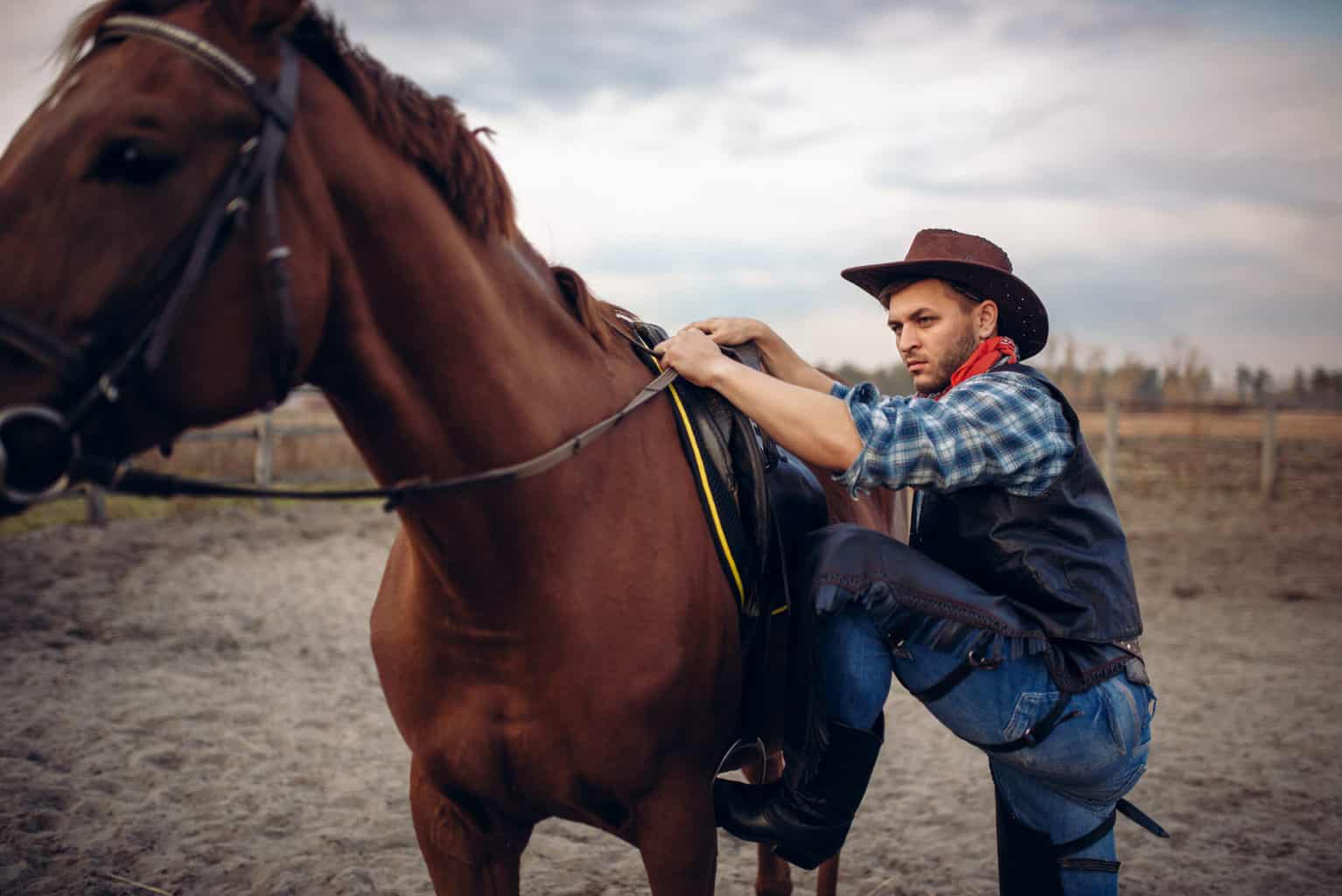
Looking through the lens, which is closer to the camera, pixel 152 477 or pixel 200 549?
pixel 152 477

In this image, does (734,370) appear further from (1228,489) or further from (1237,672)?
(1228,489)

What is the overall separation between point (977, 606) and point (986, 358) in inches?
24.8

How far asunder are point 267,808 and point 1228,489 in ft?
45.1

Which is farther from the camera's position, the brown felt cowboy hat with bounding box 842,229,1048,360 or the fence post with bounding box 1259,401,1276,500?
the fence post with bounding box 1259,401,1276,500

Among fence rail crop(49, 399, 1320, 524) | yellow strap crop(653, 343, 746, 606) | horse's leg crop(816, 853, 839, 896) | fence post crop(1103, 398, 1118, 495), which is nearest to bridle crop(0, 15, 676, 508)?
yellow strap crop(653, 343, 746, 606)

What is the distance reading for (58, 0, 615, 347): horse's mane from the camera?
53.6 inches

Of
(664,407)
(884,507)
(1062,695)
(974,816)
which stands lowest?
(974,816)

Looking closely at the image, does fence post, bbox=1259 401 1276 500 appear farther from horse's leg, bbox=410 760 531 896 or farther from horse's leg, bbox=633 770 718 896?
horse's leg, bbox=410 760 531 896

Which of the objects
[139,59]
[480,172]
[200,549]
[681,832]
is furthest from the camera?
[200,549]

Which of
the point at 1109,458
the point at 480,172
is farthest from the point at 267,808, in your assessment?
the point at 1109,458

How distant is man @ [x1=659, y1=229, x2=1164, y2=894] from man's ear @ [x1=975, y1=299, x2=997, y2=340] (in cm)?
26

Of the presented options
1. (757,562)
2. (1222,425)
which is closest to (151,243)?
(757,562)

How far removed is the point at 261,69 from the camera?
1.32 metres

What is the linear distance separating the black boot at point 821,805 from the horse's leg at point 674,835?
0.52 feet
